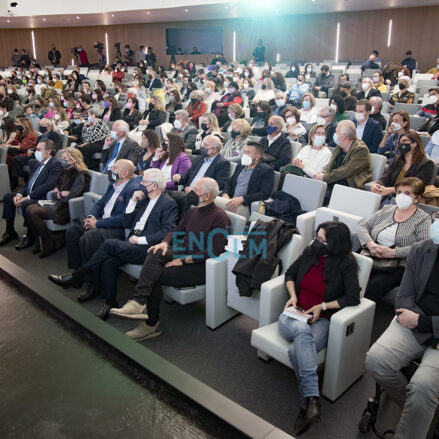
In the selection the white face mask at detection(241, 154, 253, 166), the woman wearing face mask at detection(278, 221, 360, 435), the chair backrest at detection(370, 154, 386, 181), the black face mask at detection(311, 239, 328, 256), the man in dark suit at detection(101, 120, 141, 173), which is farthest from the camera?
the man in dark suit at detection(101, 120, 141, 173)

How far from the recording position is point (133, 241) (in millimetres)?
3561

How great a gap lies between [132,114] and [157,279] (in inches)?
216

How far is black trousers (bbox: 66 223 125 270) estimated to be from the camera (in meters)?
3.85

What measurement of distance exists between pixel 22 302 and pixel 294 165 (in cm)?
319

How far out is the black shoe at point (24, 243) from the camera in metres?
4.84

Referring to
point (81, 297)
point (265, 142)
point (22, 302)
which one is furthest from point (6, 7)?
point (22, 302)

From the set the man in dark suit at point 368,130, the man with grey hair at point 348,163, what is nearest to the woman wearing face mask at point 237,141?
the man with grey hair at point 348,163

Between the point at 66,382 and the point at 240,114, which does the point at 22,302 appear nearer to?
the point at 66,382

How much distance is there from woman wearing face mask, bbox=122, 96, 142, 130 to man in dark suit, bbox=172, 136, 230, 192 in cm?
350

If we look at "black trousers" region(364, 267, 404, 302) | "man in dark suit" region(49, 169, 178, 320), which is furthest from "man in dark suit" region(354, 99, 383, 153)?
"man in dark suit" region(49, 169, 178, 320)

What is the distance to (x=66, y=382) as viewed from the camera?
59.0 inches

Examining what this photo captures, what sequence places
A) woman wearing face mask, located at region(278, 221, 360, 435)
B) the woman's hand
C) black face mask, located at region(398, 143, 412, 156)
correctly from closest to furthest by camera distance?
woman wearing face mask, located at region(278, 221, 360, 435)
the woman's hand
black face mask, located at region(398, 143, 412, 156)

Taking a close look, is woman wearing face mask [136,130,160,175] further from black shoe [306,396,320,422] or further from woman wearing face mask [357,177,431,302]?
black shoe [306,396,320,422]

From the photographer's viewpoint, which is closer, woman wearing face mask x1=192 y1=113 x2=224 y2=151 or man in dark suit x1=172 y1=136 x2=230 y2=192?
man in dark suit x1=172 y1=136 x2=230 y2=192
